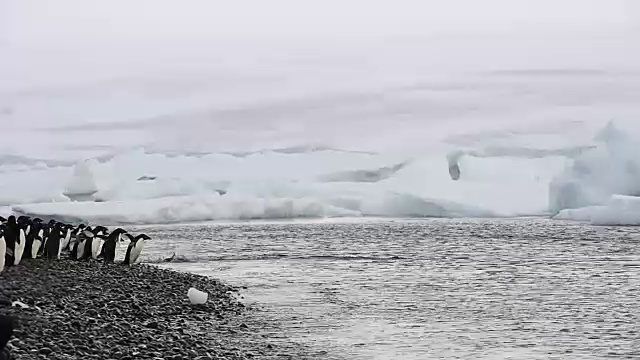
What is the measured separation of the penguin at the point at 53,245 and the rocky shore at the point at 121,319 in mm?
814

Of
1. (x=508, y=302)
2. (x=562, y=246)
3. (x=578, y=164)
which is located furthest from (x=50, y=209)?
(x=508, y=302)

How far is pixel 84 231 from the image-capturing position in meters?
21.0

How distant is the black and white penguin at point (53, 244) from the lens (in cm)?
1786

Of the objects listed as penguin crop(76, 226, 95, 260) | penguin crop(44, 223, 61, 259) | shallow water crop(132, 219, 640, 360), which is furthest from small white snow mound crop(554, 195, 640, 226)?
penguin crop(44, 223, 61, 259)

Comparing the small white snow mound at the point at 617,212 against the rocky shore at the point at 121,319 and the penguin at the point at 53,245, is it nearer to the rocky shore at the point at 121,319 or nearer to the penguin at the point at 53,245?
the penguin at the point at 53,245

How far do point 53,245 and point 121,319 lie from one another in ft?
26.1

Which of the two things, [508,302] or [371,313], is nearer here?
[371,313]

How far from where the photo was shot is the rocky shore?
27.1 ft

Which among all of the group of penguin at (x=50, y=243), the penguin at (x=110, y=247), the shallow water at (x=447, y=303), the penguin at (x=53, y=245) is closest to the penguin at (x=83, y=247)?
the group of penguin at (x=50, y=243)

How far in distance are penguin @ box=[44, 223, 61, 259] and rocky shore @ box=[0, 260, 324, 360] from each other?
0.81m

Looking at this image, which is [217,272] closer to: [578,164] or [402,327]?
[402,327]

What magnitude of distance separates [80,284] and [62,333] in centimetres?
539

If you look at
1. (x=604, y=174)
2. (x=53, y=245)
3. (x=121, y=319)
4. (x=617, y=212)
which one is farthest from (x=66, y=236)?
(x=617, y=212)

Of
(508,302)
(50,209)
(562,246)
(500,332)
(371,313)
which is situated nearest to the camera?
(500,332)
